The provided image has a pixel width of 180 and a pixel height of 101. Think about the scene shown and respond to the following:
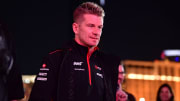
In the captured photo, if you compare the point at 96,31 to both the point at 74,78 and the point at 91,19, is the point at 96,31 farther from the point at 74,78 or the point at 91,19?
the point at 74,78

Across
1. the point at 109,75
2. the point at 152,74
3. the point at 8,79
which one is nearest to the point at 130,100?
the point at 109,75

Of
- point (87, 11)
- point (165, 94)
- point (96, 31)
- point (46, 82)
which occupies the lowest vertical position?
point (165, 94)

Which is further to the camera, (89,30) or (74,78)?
(89,30)

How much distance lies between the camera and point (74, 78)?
107 inches

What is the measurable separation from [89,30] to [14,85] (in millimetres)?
772

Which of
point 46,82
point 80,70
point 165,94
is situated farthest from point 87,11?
point 165,94

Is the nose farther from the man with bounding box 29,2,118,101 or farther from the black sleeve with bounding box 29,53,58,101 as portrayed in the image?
the black sleeve with bounding box 29,53,58,101

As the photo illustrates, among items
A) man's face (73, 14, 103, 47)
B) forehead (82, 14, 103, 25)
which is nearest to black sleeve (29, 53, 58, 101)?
man's face (73, 14, 103, 47)

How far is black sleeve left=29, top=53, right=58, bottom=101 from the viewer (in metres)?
2.67

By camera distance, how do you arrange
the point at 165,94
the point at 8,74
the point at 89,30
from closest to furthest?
the point at 8,74, the point at 89,30, the point at 165,94

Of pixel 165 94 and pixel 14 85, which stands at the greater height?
pixel 14 85

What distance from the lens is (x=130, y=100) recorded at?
15.0 feet

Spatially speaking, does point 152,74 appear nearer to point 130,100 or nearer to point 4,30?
point 130,100

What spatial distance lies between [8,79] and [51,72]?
1.69 feet
